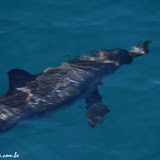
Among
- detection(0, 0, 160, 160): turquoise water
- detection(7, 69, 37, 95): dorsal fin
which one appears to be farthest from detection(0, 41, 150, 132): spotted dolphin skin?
detection(0, 0, 160, 160): turquoise water

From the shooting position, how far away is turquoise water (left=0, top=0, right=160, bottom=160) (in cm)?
684

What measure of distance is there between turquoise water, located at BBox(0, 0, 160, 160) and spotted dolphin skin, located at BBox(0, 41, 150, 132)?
237 millimetres

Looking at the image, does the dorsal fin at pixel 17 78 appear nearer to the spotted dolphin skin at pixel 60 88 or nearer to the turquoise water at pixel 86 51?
the spotted dolphin skin at pixel 60 88

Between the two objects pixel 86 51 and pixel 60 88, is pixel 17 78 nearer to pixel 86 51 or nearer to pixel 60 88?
pixel 60 88

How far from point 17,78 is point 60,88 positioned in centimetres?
124

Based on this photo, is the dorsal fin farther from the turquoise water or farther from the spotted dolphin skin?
the turquoise water

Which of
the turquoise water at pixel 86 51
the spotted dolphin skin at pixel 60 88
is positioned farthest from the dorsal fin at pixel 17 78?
the turquoise water at pixel 86 51

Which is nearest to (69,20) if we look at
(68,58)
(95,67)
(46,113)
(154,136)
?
(68,58)

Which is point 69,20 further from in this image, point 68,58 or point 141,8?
point 141,8

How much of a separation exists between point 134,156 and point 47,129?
2.37 meters

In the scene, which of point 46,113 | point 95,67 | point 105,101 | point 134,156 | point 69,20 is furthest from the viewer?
point 69,20

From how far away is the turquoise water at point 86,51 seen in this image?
684 cm

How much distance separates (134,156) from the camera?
676 centimetres

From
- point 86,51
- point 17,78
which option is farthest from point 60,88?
point 86,51
